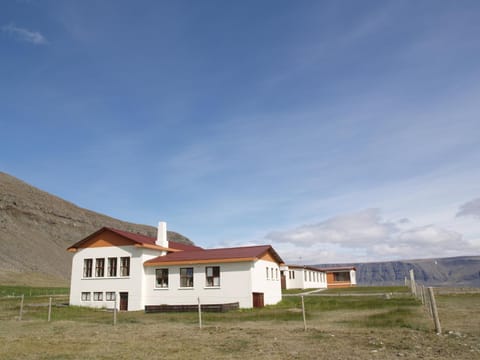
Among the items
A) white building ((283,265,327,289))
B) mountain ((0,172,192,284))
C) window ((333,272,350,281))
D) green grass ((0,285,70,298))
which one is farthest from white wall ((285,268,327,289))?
mountain ((0,172,192,284))

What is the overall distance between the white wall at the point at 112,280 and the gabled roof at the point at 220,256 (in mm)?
1051

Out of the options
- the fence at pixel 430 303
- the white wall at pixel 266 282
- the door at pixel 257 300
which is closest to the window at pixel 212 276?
the white wall at pixel 266 282

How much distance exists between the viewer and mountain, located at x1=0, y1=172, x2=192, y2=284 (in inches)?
3538

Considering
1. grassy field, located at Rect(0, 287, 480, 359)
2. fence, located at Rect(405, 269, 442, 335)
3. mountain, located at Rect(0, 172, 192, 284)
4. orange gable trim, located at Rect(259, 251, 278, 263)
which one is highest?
mountain, located at Rect(0, 172, 192, 284)

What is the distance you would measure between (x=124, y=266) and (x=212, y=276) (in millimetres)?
8386

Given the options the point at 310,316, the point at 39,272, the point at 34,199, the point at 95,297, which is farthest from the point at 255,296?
the point at 34,199

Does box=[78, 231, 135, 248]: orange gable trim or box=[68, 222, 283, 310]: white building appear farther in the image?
box=[78, 231, 135, 248]: orange gable trim

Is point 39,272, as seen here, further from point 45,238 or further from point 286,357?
point 286,357

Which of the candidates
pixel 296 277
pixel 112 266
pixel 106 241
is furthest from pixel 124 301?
pixel 296 277

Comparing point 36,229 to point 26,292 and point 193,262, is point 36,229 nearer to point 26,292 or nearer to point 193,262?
point 26,292

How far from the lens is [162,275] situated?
35312 millimetres

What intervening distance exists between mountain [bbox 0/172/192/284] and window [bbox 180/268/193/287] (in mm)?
57610

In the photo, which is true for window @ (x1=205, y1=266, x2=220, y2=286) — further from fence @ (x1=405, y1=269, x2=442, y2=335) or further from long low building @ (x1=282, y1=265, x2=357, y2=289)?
long low building @ (x1=282, y1=265, x2=357, y2=289)

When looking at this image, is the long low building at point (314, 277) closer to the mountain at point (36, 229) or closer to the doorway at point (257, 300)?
the doorway at point (257, 300)
